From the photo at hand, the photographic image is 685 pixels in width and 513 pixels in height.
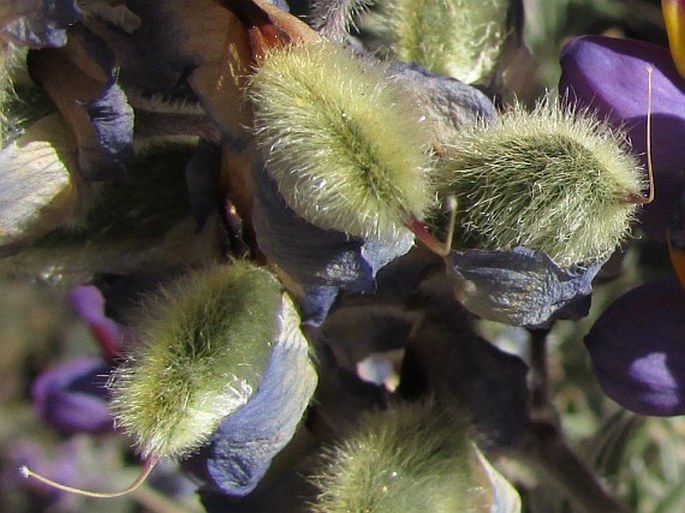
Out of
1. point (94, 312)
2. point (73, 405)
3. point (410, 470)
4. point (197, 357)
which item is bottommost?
point (73, 405)

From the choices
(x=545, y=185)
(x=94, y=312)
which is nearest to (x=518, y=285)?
(x=545, y=185)

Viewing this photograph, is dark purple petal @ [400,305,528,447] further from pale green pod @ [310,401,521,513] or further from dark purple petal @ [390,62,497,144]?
dark purple petal @ [390,62,497,144]

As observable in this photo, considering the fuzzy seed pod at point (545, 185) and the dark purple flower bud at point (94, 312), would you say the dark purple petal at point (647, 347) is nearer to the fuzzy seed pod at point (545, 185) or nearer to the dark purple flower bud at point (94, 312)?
the fuzzy seed pod at point (545, 185)

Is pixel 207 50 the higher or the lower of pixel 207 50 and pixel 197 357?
the higher

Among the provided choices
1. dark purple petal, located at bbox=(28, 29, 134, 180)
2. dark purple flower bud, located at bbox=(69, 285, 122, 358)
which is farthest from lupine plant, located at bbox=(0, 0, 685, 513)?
dark purple flower bud, located at bbox=(69, 285, 122, 358)

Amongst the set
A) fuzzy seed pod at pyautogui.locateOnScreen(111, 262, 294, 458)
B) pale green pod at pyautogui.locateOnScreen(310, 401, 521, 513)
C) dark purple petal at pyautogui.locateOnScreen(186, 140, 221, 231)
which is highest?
dark purple petal at pyautogui.locateOnScreen(186, 140, 221, 231)

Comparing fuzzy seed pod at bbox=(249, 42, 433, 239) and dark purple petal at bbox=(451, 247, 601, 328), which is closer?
fuzzy seed pod at bbox=(249, 42, 433, 239)

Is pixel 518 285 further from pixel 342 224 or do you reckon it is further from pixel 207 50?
pixel 207 50

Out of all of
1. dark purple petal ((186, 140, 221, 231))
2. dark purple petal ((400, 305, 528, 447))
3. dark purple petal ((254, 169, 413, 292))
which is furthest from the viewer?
dark purple petal ((400, 305, 528, 447))
